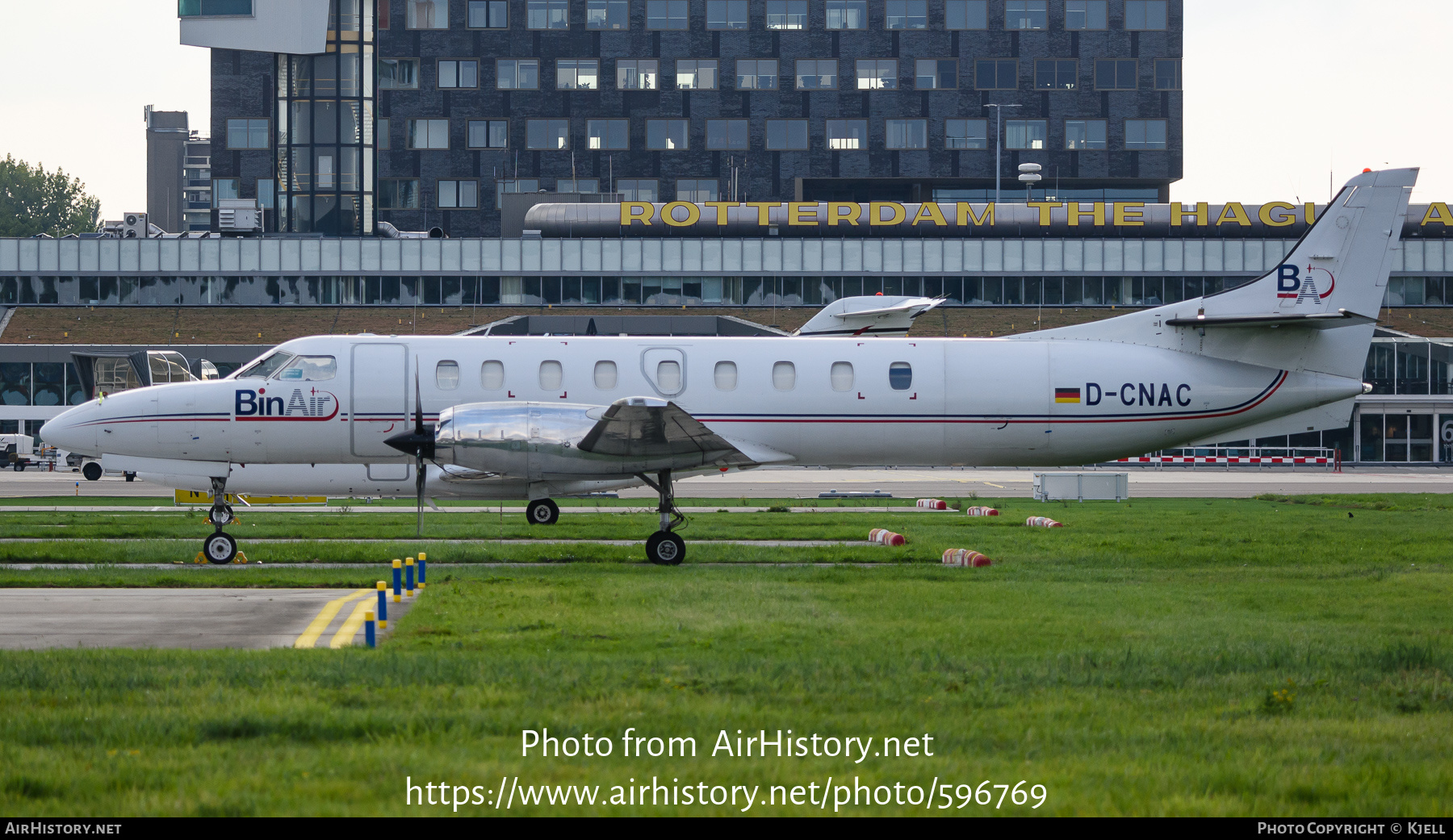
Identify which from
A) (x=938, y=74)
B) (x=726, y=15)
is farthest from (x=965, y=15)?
(x=726, y=15)

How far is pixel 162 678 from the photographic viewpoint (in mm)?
11211

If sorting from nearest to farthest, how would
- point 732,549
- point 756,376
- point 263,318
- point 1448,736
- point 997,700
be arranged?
point 1448,736 → point 997,700 → point 756,376 → point 732,549 → point 263,318

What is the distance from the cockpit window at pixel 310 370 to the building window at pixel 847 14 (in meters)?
83.9

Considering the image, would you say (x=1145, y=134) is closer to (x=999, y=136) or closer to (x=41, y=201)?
(x=999, y=136)

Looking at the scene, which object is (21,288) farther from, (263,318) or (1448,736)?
(1448,736)

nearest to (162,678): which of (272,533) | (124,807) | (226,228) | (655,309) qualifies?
(124,807)

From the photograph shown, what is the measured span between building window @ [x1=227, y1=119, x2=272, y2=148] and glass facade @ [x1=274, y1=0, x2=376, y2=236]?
8.46 metres

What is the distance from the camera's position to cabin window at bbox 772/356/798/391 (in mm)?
22984

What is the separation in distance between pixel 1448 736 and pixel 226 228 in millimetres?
81291

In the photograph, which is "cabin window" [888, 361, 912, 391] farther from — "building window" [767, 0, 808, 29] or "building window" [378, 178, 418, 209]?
"building window" [378, 178, 418, 209]

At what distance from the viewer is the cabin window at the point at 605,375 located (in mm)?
22734

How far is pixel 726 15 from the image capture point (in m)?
99.8

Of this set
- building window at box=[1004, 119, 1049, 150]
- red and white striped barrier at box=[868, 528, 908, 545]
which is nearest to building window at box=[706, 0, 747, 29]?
building window at box=[1004, 119, 1049, 150]

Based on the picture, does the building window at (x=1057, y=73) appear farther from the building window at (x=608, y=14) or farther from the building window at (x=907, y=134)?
the building window at (x=608, y=14)
